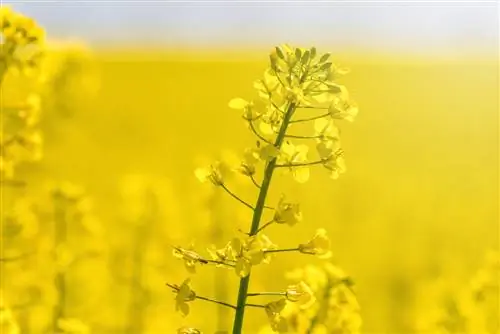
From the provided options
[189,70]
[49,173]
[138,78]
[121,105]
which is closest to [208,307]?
[49,173]

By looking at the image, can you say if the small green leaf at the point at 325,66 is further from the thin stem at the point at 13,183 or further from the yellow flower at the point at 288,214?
the thin stem at the point at 13,183

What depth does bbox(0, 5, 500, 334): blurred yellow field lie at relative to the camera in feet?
9.14

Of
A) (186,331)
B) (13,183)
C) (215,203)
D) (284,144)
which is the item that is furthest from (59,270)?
(284,144)

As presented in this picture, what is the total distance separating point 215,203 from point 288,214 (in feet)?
4.58

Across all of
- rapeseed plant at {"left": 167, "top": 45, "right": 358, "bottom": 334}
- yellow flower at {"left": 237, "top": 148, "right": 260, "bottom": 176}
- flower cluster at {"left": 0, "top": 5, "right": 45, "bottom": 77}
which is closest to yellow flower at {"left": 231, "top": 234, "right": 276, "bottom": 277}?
rapeseed plant at {"left": 167, "top": 45, "right": 358, "bottom": 334}

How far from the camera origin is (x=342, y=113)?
1.53m

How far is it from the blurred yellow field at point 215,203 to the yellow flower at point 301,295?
0.16 m

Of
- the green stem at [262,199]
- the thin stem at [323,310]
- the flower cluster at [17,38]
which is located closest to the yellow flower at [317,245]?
the green stem at [262,199]

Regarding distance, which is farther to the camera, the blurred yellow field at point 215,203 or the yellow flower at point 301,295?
the blurred yellow field at point 215,203

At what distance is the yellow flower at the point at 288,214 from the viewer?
152 cm

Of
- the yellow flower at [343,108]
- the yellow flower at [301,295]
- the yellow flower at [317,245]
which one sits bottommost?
the yellow flower at [301,295]

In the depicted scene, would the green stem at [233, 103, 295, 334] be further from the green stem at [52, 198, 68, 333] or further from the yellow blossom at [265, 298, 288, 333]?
the green stem at [52, 198, 68, 333]

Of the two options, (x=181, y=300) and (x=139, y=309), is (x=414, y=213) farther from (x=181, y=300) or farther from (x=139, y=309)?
(x=181, y=300)

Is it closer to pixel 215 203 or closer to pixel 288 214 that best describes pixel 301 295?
pixel 288 214
